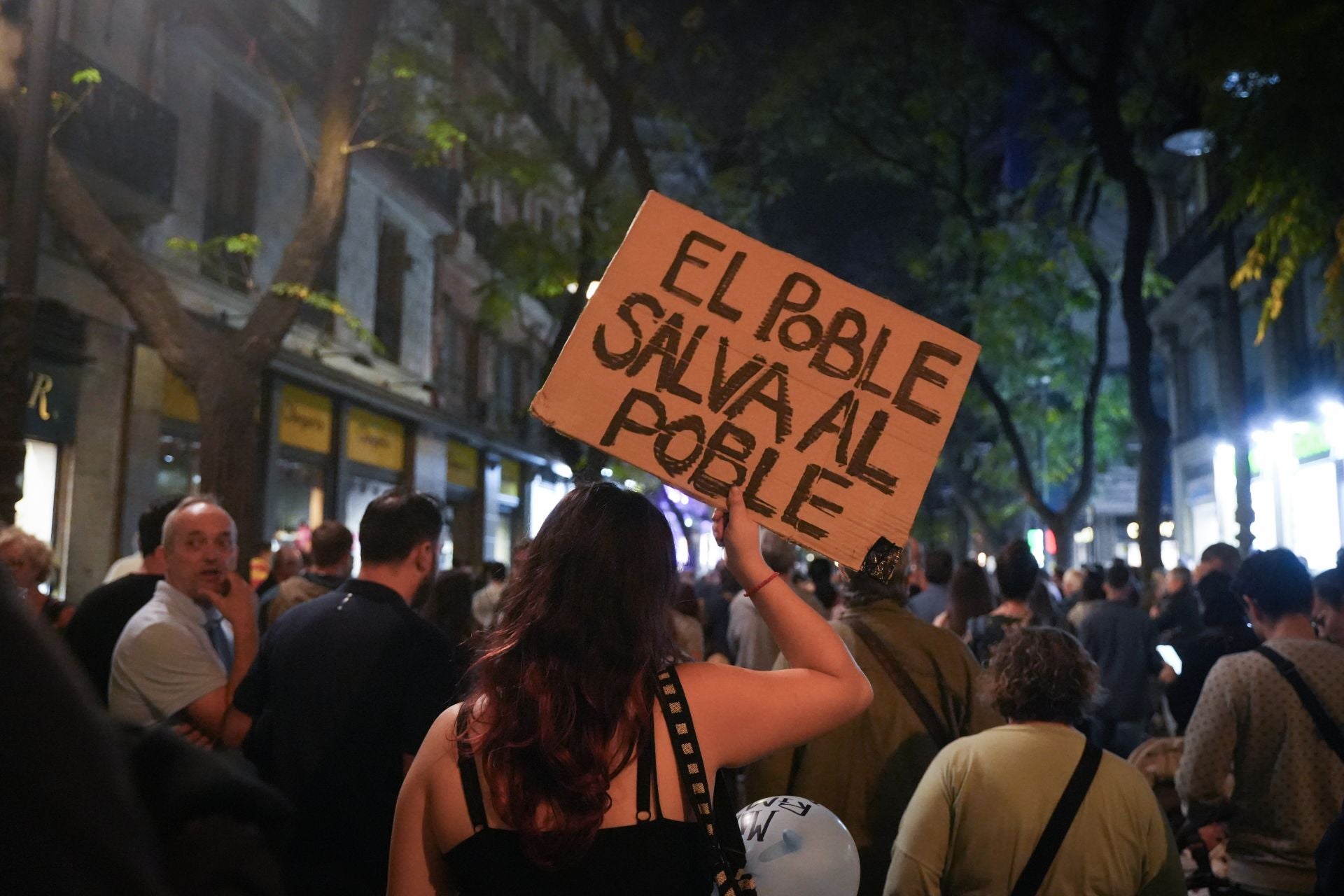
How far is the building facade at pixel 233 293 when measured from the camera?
13.2 metres

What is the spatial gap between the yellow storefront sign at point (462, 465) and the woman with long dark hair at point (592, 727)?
79.8 ft

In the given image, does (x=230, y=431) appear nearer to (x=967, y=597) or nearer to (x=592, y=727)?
(x=967, y=597)

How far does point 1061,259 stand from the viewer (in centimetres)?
1928

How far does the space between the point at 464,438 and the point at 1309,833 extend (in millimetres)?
24354

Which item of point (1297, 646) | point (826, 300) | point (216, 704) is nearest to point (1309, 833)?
point (1297, 646)

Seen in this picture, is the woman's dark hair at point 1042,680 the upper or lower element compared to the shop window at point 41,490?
lower

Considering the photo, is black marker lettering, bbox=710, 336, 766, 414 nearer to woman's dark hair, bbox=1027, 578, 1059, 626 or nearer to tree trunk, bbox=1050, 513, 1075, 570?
woman's dark hair, bbox=1027, 578, 1059, 626

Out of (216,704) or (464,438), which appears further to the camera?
(464,438)

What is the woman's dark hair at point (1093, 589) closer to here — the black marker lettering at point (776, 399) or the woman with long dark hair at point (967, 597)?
the woman with long dark hair at point (967, 597)

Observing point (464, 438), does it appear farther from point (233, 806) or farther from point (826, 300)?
point (233, 806)

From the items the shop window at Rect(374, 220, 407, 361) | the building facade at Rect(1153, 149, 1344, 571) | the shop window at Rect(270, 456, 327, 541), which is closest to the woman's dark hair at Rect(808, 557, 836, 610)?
the building facade at Rect(1153, 149, 1344, 571)

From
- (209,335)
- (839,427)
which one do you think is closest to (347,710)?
(839,427)

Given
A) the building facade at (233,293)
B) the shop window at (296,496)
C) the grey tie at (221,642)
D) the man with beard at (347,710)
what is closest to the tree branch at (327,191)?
the building facade at (233,293)

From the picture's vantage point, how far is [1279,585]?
4215 millimetres
